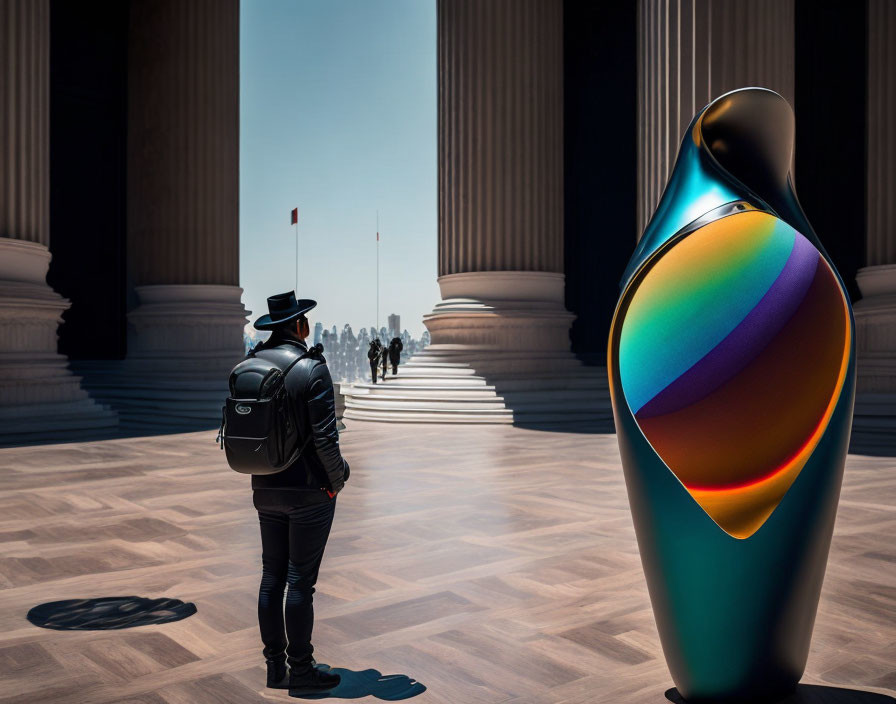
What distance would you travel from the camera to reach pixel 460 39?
1636 cm

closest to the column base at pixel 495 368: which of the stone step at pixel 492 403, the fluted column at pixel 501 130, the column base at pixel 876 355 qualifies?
the stone step at pixel 492 403

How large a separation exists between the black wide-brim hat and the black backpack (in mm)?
289

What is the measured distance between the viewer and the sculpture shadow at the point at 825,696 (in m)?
3.39

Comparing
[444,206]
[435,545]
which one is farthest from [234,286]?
[435,545]

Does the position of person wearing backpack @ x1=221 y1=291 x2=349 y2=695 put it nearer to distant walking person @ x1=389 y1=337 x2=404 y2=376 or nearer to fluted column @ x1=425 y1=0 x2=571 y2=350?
fluted column @ x1=425 y1=0 x2=571 y2=350

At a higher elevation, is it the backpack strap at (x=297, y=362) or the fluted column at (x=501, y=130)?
the fluted column at (x=501, y=130)

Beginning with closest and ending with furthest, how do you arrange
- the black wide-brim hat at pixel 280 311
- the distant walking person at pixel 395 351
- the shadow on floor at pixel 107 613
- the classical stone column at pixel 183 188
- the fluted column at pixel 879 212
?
the black wide-brim hat at pixel 280 311 < the shadow on floor at pixel 107 613 < the fluted column at pixel 879 212 < the distant walking person at pixel 395 351 < the classical stone column at pixel 183 188

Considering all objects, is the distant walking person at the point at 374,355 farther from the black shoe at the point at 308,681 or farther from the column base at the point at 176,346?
the black shoe at the point at 308,681

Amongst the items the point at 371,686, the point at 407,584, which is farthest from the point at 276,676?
the point at 407,584

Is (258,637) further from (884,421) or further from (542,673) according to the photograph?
(884,421)

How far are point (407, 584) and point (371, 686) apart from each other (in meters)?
1.49

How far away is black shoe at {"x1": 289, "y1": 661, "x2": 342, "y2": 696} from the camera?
347 centimetres

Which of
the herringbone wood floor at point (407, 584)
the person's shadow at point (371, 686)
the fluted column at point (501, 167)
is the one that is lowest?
the herringbone wood floor at point (407, 584)

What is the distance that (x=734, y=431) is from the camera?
3.03 metres
